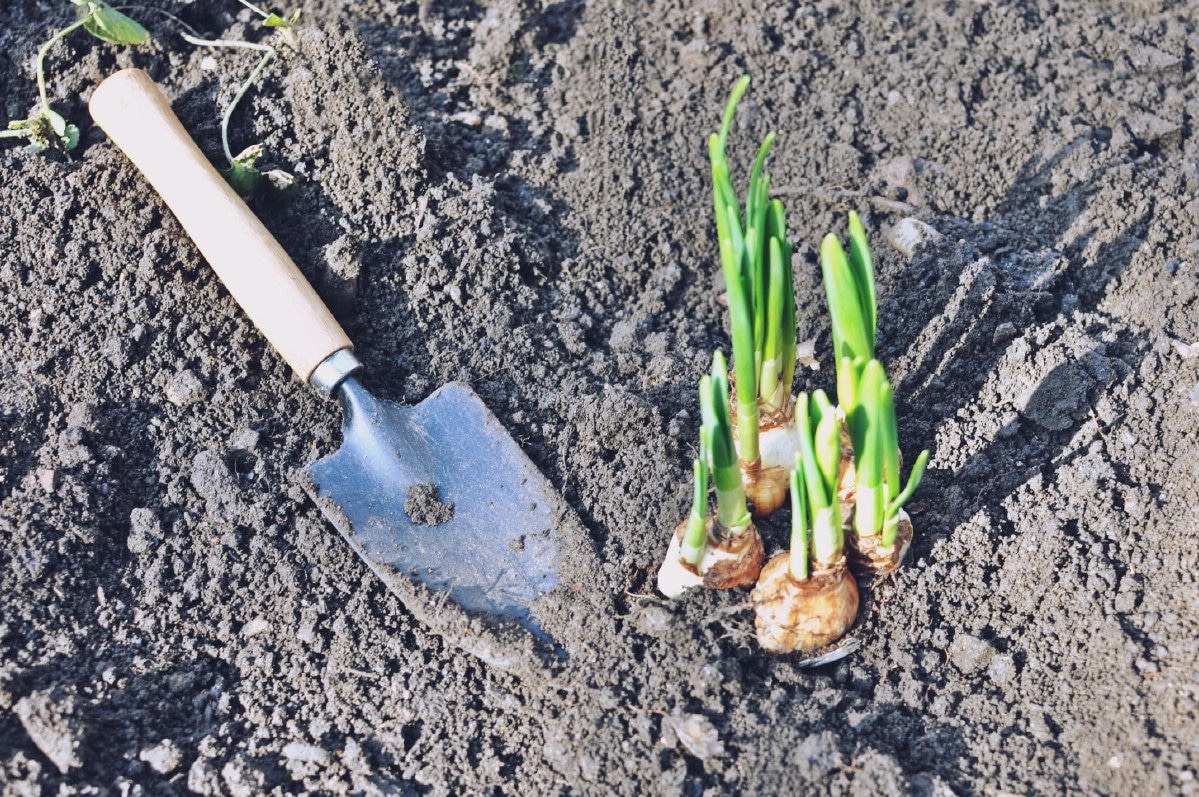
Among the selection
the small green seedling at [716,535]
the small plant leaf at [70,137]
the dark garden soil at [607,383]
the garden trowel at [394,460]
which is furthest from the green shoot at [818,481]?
the small plant leaf at [70,137]

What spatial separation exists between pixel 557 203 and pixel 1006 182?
1.01 m

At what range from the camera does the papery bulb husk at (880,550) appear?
184 cm

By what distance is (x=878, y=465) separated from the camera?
1670 millimetres

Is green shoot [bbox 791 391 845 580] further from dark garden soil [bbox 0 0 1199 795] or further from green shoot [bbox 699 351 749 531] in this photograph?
dark garden soil [bbox 0 0 1199 795]

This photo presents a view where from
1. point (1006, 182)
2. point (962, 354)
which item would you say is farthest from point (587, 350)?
point (1006, 182)

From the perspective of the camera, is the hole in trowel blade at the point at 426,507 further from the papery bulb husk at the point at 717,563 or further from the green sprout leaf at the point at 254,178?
the green sprout leaf at the point at 254,178

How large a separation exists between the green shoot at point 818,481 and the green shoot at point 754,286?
0.14 meters

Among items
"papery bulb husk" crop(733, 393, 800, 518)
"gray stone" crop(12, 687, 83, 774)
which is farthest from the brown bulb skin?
"gray stone" crop(12, 687, 83, 774)

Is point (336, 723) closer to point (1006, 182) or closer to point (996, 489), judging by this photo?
point (996, 489)

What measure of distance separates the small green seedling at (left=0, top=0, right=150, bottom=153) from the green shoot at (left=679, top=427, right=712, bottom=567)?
1.57 meters

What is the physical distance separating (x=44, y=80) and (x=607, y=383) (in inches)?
57.1

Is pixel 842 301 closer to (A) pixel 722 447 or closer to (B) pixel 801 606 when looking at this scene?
(A) pixel 722 447

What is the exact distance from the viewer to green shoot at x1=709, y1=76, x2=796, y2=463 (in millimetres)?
1662

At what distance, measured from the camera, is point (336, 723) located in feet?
6.02
